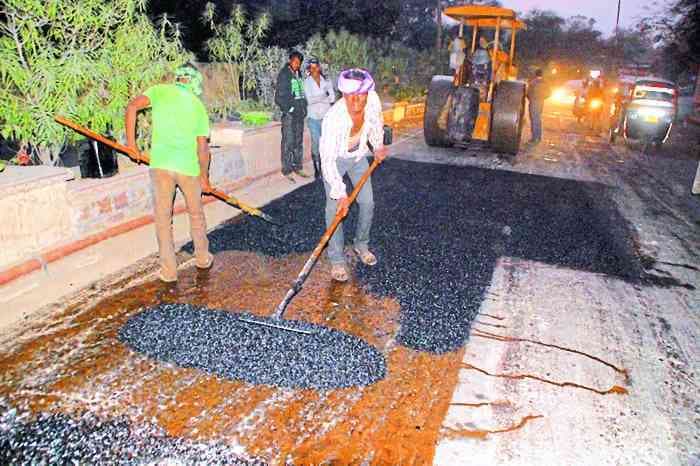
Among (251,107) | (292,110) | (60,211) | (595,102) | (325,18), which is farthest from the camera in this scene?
(325,18)

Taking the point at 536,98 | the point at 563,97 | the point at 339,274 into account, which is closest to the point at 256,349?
the point at 339,274

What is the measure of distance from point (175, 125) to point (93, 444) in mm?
2369

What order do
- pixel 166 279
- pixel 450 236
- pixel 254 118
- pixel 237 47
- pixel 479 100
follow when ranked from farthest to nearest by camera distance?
pixel 479 100 < pixel 237 47 < pixel 254 118 < pixel 450 236 < pixel 166 279

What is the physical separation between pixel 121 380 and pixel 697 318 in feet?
13.5

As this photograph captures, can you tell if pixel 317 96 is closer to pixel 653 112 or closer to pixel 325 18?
pixel 653 112

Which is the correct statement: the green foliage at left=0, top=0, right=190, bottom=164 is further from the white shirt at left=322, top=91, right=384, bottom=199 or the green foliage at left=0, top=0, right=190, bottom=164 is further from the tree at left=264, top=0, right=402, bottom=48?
the tree at left=264, top=0, right=402, bottom=48

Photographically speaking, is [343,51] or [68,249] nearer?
[68,249]

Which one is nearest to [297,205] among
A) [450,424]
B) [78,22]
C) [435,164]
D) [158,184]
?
[158,184]

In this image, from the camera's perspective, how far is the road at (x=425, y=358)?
8.52ft

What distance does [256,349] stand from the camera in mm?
3244

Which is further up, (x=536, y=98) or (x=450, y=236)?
(x=536, y=98)

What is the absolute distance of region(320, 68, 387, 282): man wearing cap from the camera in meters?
4.11

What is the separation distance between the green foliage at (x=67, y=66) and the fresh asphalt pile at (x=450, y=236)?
1.73 meters

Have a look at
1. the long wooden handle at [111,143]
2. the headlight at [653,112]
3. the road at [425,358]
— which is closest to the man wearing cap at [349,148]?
the road at [425,358]
